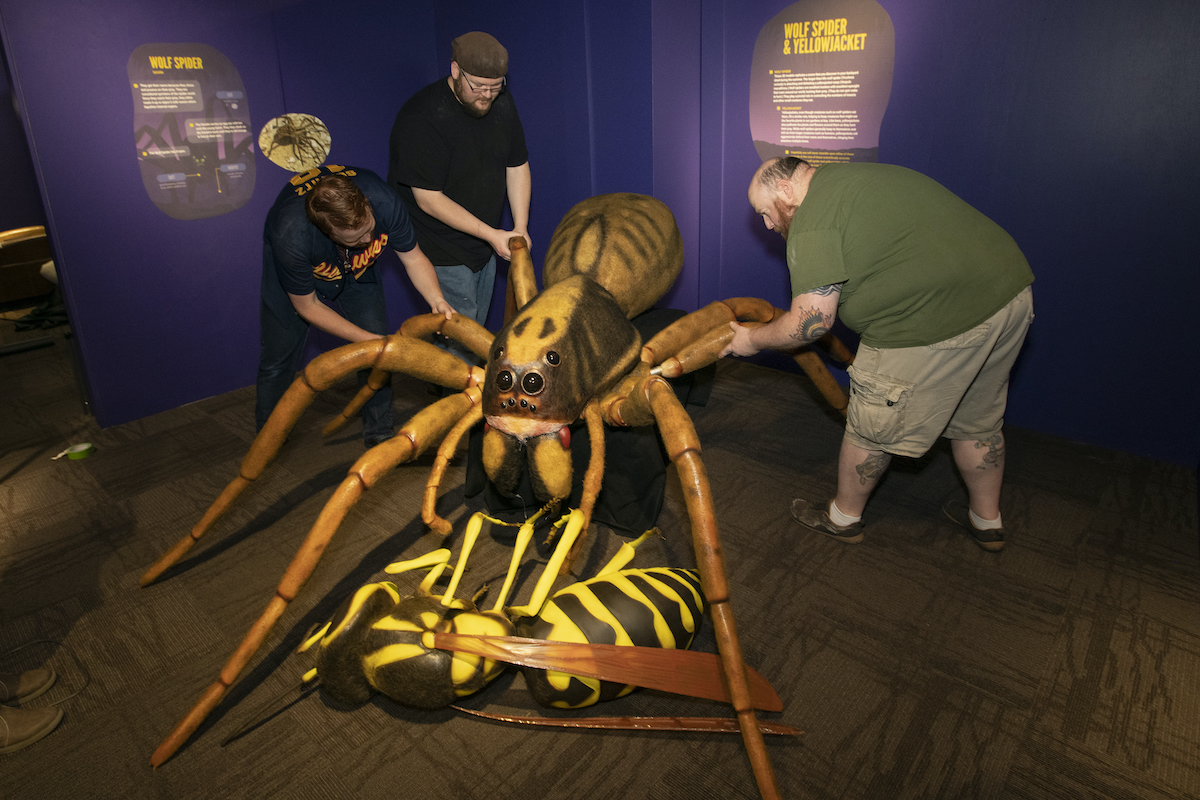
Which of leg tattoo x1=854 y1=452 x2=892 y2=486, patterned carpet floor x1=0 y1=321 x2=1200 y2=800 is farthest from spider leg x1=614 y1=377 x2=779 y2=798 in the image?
leg tattoo x1=854 y1=452 x2=892 y2=486

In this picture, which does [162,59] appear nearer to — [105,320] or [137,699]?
[105,320]

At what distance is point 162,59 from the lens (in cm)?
317

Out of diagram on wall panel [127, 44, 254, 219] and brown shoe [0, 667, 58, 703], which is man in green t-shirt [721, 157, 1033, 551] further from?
diagram on wall panel [127, 44, 254, 219]

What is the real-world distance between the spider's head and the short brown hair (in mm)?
860

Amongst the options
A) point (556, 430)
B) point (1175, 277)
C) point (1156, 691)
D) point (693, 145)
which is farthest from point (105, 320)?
point (1175, 277)

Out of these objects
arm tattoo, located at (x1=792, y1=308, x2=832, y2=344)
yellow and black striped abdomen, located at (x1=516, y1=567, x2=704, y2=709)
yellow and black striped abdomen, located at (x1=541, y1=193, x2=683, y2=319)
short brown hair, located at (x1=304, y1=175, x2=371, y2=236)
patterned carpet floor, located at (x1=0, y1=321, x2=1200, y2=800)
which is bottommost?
patterned carpet floor, located at (x1=0, y1=321, x2=1200, y2=800)

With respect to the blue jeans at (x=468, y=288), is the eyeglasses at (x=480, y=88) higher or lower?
higher

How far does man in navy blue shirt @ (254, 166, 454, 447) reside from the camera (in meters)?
2.36

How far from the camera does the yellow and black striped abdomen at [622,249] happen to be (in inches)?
87.6

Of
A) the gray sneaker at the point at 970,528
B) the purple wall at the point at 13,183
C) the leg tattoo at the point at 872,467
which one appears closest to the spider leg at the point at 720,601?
the leg tattoo at the point at 872,467

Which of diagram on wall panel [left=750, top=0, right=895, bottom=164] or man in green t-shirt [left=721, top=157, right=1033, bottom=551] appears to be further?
diagram on wall panel [left=750, top=0, right=895, bottom=164]

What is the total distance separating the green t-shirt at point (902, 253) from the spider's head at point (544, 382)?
585 mm

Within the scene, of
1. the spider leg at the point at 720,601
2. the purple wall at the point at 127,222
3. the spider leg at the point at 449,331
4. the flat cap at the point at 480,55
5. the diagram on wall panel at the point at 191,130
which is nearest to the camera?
the spider leg at the point at 720,601

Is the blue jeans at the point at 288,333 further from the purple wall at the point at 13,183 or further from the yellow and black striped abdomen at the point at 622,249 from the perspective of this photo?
the purple wall at the point at 13,183
